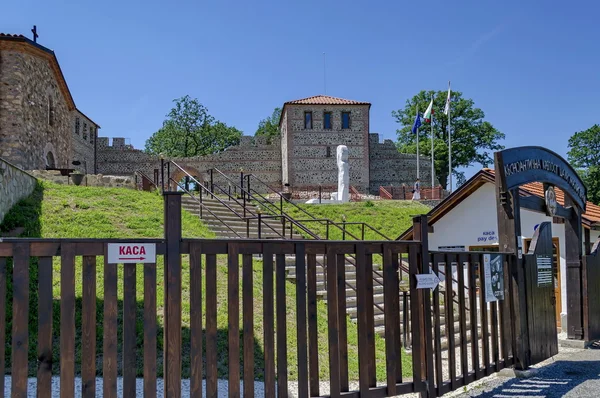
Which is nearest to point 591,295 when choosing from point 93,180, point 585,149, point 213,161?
point 93,180

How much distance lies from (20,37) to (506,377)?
19.5 metres

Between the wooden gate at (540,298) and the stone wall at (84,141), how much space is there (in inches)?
1296

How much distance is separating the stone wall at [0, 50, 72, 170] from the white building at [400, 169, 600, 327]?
1479cm

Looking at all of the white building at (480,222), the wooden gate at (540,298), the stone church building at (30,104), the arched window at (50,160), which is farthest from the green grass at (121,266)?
the arched window at (50,160)

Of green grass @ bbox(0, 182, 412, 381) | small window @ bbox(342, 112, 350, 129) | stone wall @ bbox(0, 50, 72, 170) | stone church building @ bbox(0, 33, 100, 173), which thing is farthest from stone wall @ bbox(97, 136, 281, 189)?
green grass @ bbox(0, 182, 412, 381)

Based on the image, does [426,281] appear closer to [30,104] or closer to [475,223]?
[475,223]

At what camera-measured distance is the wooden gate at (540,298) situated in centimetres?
709

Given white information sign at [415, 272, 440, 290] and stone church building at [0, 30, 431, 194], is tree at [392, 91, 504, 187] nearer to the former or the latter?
stone church building at [0, 30, 431, 194]

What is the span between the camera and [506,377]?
22.0 feet

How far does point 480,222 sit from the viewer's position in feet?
39.7

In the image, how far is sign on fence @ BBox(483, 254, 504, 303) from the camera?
6453 millimetres

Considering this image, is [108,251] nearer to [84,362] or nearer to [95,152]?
[84,362]

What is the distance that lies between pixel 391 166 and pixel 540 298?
38752 mm

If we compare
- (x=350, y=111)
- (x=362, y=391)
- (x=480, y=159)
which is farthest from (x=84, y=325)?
(x=480, y=159)
